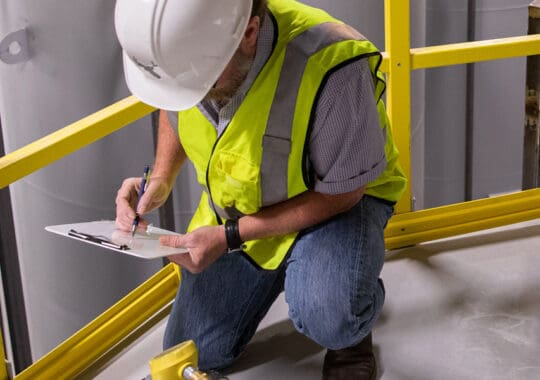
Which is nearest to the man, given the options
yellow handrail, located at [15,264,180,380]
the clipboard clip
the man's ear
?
the man's ear

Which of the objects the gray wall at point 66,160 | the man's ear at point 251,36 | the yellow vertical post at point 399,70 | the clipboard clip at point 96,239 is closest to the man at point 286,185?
the man's ear at point 251,36

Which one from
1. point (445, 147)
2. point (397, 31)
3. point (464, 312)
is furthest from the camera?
point (445, 147)

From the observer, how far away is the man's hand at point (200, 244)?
5.57 feet

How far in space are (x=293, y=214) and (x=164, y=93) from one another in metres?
0.39

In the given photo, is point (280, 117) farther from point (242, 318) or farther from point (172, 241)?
point (242, 318)

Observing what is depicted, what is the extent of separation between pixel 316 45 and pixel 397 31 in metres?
0.73

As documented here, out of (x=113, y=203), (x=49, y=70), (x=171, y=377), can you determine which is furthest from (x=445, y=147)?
(x=171, y=377)

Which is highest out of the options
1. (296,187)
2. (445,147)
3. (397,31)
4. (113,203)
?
(397,31)

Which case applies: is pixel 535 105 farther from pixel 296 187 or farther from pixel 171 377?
pixel 171 377

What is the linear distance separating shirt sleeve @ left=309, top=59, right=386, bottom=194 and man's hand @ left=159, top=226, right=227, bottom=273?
245 mm

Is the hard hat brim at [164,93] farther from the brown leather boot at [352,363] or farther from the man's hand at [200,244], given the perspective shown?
the brown leather boot at [352,363]

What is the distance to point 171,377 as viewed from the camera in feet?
4.91

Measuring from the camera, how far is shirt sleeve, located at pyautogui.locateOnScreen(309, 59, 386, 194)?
1.59 meters

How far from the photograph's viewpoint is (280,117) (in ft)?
5.41
